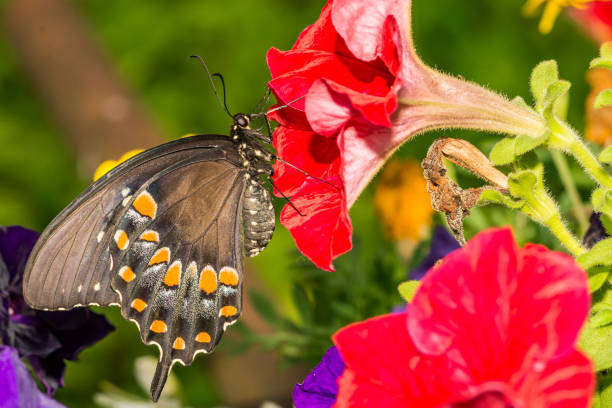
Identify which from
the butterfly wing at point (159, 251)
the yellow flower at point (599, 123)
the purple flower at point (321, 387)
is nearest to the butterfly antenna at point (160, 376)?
the butterfly wing at point (159, 251)

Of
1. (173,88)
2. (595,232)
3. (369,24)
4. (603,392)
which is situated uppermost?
(173,88)

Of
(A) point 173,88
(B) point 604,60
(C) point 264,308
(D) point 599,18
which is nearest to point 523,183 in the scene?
(B) point 604,60

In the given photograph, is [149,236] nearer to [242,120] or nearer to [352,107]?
[242,120]

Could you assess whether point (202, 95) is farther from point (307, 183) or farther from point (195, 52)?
point (307, 183)

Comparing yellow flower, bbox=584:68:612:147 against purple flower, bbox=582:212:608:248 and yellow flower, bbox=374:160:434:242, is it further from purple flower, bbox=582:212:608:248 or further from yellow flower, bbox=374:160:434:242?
yellow flower, bbox=374:160:434:242

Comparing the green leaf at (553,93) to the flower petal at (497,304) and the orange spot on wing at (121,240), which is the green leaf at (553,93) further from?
the orange spot on wing at (121,240)

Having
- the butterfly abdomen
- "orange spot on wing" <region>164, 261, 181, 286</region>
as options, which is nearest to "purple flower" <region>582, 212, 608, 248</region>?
the butterfly abdomen
